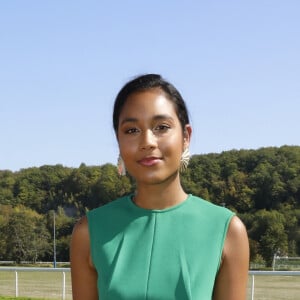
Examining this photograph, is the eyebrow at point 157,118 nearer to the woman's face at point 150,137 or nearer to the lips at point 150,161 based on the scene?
the woman's face at point 150,137

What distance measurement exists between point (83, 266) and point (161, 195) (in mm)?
321

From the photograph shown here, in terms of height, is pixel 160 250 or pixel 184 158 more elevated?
pixel 184 158

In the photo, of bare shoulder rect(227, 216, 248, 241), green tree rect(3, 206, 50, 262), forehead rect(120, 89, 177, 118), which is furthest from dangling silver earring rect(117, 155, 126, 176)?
green tree rect(3, 206, 50, 262)

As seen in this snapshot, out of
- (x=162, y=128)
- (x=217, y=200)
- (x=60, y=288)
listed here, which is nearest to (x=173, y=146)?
(x=162, y=128)

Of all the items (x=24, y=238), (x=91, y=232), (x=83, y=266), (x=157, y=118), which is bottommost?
(x=24, y=238)

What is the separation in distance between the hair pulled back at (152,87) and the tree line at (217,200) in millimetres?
63574

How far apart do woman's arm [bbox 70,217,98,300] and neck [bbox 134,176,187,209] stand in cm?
20

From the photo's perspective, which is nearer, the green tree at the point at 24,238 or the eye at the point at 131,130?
the eye at the point at 131,130

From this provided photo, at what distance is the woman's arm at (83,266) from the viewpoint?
6.34 ft

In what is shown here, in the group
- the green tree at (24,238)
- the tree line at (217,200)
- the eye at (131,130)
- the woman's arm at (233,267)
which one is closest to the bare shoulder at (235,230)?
the woman's arm at (233,267)

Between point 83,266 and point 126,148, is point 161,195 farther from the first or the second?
point 83,266

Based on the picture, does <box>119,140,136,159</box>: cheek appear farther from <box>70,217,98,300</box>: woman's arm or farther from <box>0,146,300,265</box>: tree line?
<box>0,146,300,265</box>: tree line

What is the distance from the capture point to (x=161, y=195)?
1917 millimetres

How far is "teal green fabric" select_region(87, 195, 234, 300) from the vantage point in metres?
1.79
